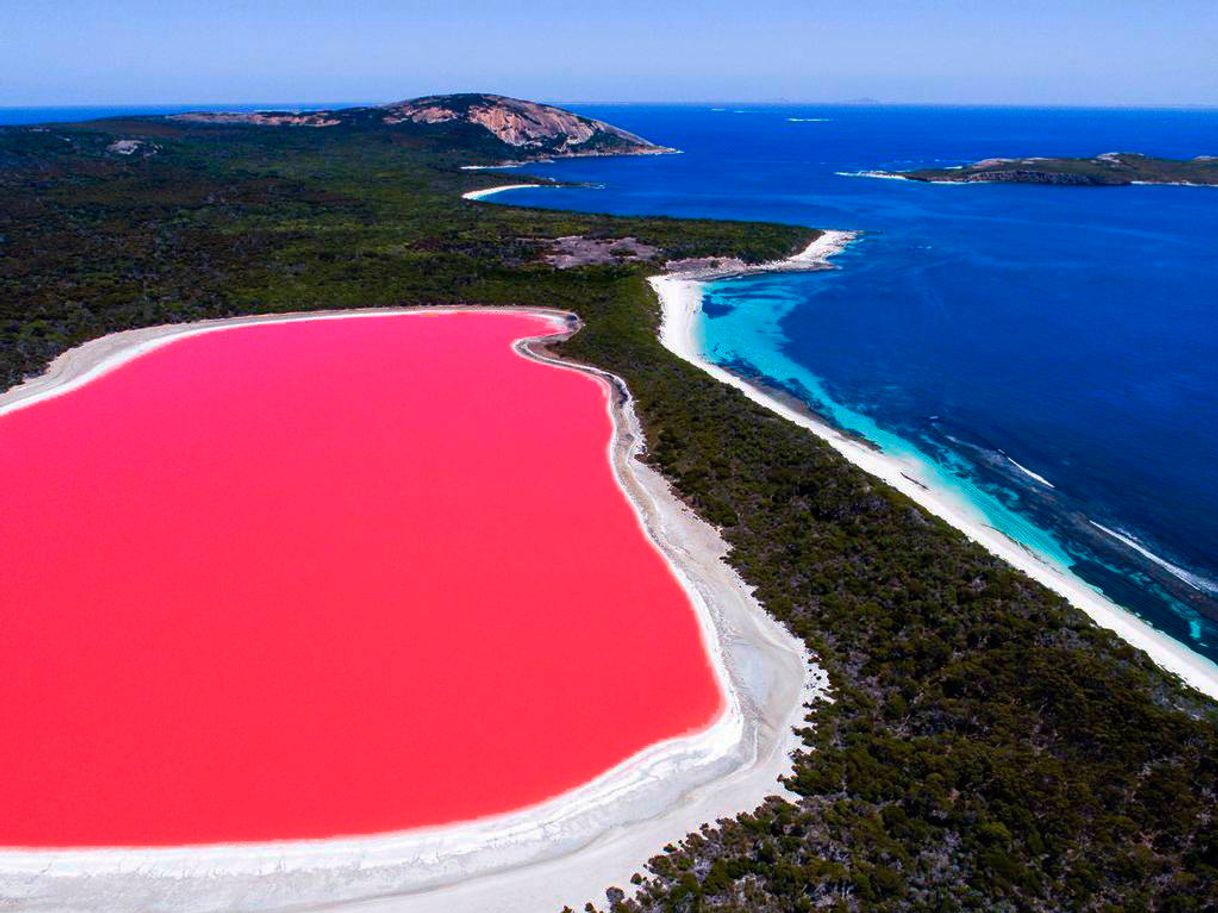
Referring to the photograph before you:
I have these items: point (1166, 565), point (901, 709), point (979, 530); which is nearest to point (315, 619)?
point (901, 709)

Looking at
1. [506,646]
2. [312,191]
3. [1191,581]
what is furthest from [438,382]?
[312,191]

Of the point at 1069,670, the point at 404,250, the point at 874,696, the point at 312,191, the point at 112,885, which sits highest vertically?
the point at 312,191

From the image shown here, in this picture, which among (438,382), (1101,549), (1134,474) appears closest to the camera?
(1101,549)

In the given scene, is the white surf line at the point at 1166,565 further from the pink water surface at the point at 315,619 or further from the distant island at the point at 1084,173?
the distant island at the point at 1084,173

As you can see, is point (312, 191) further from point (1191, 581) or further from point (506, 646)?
point (1191, 581)

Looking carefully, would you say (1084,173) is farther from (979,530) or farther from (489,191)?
(979,530)

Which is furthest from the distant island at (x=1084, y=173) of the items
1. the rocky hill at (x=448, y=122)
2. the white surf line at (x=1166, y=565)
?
the white surf line at (x=1166, y=565)

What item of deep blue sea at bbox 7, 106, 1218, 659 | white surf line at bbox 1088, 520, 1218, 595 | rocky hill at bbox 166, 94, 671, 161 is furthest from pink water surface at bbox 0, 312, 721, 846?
rocky hill at bbox 166, 94, 671, 161
